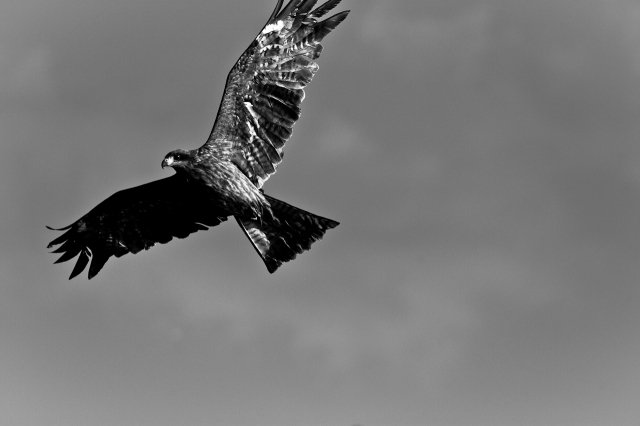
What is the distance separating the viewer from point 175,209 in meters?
15.1

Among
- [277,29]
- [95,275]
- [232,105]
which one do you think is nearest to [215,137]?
[232,105]

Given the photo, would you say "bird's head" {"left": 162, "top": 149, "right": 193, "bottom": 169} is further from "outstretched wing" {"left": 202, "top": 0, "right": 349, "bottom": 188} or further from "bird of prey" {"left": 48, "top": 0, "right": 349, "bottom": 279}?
"outstretched wing" {"left": 202, "top": 0, "right": 349, "bottom": 188}

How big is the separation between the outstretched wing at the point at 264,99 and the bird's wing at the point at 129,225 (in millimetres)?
1065

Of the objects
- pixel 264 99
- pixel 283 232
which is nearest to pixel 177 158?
pixel 264 99

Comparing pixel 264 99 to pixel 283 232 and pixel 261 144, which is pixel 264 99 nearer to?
pixel 261 144

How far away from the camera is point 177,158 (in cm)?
1396

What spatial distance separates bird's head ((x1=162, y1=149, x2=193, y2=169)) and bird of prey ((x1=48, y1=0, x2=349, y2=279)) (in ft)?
0.05

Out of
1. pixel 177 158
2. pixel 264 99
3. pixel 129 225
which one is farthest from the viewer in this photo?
pixel 129 225

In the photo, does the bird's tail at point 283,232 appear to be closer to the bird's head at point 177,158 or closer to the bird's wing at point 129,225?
the bird's wing at point 129,225

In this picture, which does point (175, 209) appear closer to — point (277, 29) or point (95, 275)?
point (95, 275)

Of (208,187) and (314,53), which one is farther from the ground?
(314,53)

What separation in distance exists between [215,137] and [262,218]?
133cm

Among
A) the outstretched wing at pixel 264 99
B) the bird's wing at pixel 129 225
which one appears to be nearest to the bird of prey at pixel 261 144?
the outstretched wing at pixel 264 99

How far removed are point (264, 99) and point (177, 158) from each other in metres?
1.51
